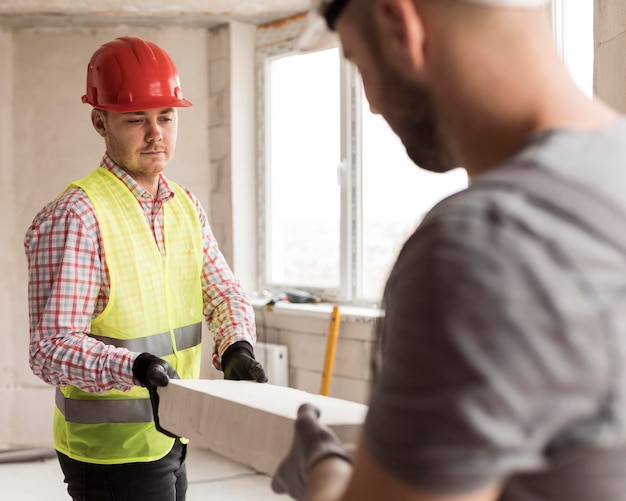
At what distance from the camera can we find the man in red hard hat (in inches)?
75.9

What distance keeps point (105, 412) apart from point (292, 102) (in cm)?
293

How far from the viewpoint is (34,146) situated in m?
4.62

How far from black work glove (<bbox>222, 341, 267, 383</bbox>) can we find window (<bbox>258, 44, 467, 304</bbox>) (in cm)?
190

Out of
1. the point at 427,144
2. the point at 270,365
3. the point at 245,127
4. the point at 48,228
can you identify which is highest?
the point at 245,127

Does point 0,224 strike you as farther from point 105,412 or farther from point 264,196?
point 105,412

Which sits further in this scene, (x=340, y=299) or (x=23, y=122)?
(x=23, y=122)

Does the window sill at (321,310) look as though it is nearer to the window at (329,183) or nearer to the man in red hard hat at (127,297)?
the window at (329,183)

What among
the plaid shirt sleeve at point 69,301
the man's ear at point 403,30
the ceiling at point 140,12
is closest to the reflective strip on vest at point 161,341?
the plaid shirt sleeve at point 69,301

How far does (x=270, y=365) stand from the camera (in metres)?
4.21

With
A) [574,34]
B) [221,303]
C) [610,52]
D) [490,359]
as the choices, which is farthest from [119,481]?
[574,34]

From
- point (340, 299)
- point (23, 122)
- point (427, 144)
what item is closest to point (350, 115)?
point (340, 299)

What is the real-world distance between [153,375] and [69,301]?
0.36m

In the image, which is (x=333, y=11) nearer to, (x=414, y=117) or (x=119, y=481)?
(x=414, y=117)

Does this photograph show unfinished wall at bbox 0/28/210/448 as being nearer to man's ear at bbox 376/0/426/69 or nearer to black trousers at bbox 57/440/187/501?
black trousers at bbox 57/440/187/501
